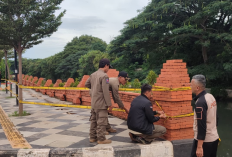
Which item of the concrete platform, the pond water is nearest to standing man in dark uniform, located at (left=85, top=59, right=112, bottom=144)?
the concrete platform

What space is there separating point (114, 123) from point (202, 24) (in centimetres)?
1189

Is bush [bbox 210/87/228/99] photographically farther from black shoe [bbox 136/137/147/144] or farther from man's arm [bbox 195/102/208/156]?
man's arm [bbox 195/102/208/156]

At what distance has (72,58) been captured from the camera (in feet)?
119

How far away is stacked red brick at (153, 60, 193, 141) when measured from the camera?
4.30m

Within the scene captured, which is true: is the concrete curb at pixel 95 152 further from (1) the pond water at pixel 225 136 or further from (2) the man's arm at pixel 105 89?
(1) the pond water at pixel 225 136

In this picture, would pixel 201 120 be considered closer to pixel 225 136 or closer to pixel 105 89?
pixel 105 89

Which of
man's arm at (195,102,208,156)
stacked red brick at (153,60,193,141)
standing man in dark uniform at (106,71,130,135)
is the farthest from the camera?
standing man in dark uniform at (106,71,130,135)

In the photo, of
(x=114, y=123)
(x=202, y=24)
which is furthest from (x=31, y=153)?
(x=202, y=24)

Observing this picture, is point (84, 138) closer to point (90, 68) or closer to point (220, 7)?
point (220, 7)

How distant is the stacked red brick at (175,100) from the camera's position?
4.30m

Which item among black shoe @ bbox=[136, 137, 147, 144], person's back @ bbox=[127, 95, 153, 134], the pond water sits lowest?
the pond water

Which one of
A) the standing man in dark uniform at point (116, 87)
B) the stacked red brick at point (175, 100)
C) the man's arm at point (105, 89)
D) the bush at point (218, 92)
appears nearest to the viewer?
the man's arm at point (105, 89)

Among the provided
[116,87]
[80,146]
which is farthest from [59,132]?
[116,87]

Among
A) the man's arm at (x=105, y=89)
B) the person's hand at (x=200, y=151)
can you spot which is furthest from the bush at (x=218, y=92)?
the person's hand at (x=200, y=151)
